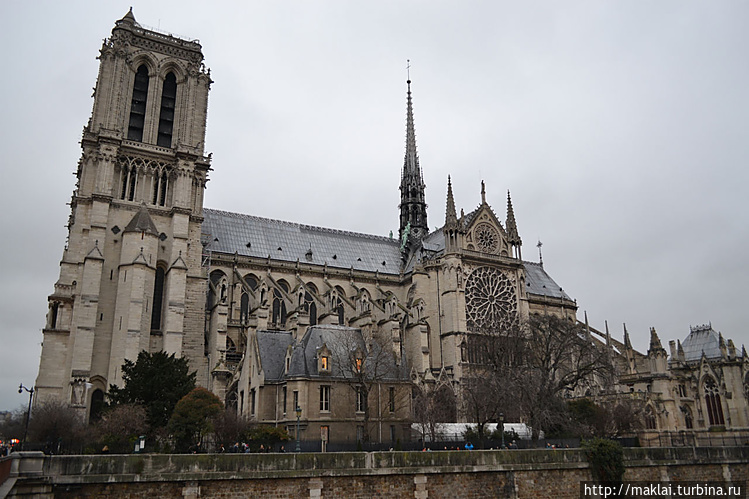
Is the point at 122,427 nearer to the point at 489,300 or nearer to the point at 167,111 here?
the point at 167,111

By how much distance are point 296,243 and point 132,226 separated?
1869 centimetres

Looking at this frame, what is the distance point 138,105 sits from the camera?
5009 centimetres

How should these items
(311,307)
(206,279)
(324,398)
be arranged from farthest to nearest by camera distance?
(311,307), (206,279), (324,398)

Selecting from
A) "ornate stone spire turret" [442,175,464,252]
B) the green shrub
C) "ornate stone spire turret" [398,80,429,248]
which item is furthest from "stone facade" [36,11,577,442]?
the green shrub

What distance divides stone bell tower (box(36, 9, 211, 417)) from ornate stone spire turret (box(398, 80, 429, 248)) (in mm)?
28018

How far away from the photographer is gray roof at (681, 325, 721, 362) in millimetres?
61275

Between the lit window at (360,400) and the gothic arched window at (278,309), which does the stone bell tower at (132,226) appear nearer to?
the gothic arched window at (278,309)

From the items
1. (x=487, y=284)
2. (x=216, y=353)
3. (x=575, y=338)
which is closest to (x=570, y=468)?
(x=575, y=338)

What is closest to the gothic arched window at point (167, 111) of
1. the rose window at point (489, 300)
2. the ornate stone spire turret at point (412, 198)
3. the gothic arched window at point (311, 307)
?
the gothic arched window at point (311, 307)

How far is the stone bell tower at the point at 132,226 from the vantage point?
40.6 metres

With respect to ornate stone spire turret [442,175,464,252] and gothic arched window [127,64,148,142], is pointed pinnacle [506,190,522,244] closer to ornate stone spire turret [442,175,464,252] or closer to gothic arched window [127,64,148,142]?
ornate stone spire turret [442,175,464,252]

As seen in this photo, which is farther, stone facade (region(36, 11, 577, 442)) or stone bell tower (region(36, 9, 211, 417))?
stone bell tower (region(36, 9, 211, 417))

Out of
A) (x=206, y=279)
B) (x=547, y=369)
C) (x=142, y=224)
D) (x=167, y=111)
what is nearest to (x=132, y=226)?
(x=142, y=224)

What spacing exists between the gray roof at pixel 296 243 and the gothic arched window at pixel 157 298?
7.27 m
